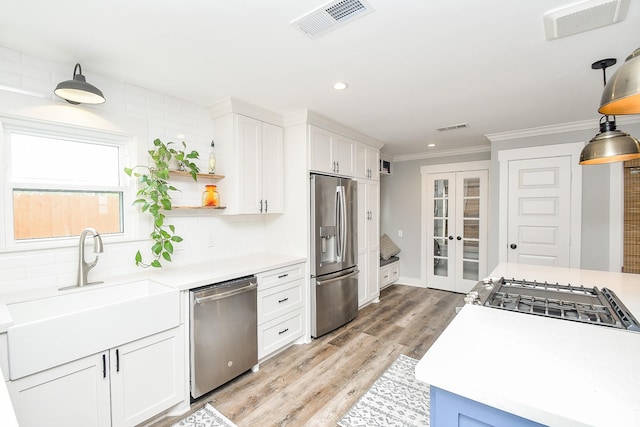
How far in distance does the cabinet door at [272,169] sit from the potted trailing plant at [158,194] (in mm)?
725

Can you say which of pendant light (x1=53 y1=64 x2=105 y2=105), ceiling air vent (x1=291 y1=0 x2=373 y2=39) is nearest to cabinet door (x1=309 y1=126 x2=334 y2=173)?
ceiling air vent (x1=291 y1=0 x2=373 y2=39)

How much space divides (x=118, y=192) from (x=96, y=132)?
18.7 inches

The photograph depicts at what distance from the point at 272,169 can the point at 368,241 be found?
1745 mm

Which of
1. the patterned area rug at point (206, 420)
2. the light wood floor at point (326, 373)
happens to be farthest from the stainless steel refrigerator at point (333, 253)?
the patterned area rug at point (206, 420)

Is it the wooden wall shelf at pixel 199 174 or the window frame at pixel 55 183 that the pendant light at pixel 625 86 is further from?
the window frame at pixel 55 183

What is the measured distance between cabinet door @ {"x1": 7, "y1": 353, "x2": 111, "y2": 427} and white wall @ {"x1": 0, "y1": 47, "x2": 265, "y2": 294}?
74 cm

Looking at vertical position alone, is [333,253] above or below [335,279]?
above

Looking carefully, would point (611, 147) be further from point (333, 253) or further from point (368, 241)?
point (368, 241)

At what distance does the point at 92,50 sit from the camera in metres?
1.86

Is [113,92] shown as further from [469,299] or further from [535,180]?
[535,180]

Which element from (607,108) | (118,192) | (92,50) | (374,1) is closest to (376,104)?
(374,1)

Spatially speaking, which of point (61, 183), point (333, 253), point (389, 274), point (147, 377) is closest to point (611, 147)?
point (333, 253)

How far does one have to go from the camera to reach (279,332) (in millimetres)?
2791

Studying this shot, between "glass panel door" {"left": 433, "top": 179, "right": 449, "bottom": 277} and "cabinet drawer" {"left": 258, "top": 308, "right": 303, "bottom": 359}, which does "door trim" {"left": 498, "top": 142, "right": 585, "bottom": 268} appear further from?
"cabinet drawer" {"left": 258, "top": 308, "right": 303, "bottom": 359}
